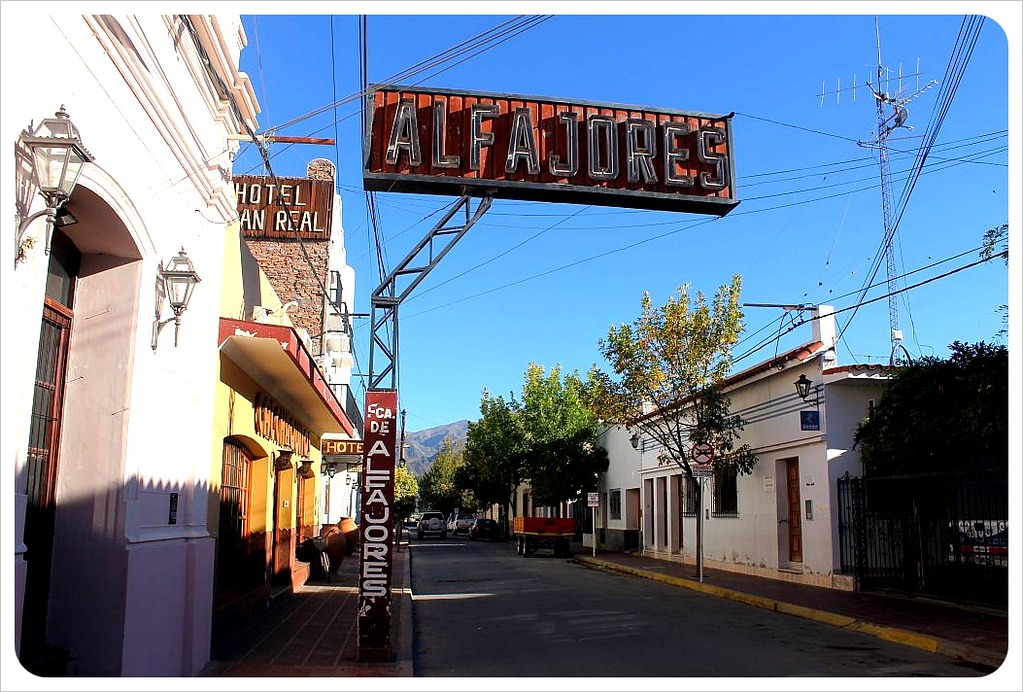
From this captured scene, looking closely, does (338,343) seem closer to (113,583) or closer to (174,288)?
(174,288)

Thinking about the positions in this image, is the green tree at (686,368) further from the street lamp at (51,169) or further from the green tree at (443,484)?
the green tree at (443,484)

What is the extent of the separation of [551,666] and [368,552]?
2167 mm

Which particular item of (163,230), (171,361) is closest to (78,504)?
(171,361)

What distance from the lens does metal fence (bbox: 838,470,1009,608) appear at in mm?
13141

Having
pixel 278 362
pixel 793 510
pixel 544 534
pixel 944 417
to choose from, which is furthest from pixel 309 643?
pixel 544 534

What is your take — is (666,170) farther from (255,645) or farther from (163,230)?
(255,645)

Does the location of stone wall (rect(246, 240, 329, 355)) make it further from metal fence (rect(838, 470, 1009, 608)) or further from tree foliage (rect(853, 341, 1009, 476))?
tree foliage (rect(853, 341, 1009, 476))

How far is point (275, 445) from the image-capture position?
14719 millimetres

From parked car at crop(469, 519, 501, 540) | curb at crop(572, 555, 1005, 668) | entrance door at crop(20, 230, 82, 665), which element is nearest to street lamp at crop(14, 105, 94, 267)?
entrance door at crop(20, 230, 82, 665)

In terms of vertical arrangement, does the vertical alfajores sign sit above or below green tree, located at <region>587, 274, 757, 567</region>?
below

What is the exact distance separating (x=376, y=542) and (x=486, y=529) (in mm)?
42659

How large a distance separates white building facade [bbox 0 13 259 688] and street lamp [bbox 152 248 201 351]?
9 cm

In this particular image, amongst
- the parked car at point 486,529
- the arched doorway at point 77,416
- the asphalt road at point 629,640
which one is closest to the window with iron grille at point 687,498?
the asphalt road at point 629,640

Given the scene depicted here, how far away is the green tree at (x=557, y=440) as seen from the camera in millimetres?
37750
